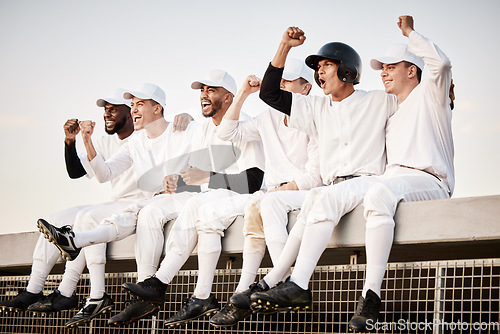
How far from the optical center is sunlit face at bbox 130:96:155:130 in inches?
254

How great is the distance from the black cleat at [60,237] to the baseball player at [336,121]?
1601 millimetres

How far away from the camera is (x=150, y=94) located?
6426 millimetres

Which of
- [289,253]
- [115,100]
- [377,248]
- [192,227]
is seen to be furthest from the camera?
[115,100]

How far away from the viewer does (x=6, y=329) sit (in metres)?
7.11

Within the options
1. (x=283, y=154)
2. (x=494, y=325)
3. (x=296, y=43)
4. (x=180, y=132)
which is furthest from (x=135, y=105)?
(x=494, y=325)

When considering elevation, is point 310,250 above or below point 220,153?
below

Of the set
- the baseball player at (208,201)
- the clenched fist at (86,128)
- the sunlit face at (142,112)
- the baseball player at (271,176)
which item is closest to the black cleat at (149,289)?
the baseball player at (208,201)

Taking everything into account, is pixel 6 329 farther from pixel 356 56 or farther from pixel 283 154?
pixel 356 56

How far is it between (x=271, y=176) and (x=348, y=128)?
808 mm

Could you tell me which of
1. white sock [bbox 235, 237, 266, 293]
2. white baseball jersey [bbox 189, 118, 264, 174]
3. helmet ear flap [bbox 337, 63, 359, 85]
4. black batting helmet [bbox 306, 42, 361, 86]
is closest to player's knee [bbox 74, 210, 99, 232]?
white baseball jersey [bbox 189, 118, 264, 174]

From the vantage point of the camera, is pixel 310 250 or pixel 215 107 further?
pixel 215 107

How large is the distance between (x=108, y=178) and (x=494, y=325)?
11.7ft

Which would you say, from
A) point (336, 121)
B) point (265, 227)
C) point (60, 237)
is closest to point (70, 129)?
point (60, 237)

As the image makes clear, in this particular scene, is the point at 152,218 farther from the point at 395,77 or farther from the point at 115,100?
the point at 395,77
